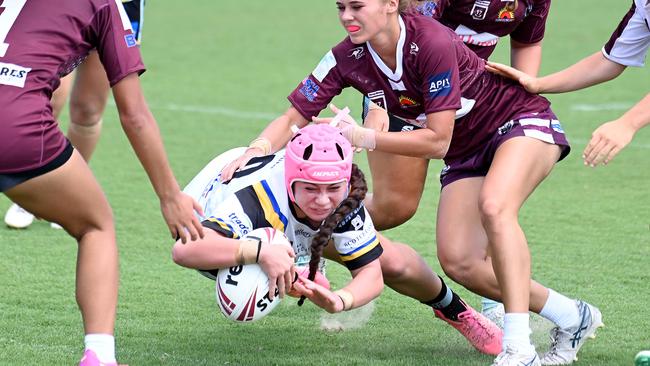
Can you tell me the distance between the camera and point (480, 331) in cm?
531

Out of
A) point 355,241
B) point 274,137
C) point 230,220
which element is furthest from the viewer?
point 274,137

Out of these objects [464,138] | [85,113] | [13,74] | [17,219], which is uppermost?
[13,74]

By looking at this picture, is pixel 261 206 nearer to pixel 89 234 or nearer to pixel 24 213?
pixel 89 234

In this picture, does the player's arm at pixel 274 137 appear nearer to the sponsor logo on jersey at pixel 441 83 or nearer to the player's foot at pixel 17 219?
the sponsor logo on jersey at pixel 441 83

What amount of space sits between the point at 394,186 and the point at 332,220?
1.39 metres

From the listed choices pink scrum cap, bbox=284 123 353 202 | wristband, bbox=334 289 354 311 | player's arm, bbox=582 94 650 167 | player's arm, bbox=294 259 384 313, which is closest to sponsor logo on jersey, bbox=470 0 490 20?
player's arm, bbox=582 94 650 167

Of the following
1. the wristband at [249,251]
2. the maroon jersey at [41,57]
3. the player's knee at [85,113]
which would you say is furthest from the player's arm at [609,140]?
the player's knee at [85,113]

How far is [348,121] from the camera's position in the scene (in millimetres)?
5066

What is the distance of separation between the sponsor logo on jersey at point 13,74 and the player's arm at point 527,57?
9.32 ft

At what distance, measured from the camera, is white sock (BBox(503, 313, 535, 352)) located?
15.5ft

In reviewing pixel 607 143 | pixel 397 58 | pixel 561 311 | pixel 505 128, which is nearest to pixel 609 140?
pixel 607 143

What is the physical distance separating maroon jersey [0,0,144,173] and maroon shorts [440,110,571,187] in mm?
1820

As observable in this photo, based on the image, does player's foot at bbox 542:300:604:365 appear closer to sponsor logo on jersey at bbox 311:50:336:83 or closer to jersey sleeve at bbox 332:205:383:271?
jersey sleeve at bbox 332:205:383:271

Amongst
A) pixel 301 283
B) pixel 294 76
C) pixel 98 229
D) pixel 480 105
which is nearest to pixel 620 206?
pixel 480 105
